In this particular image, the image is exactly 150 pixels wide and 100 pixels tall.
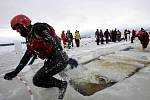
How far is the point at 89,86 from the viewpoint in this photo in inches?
195

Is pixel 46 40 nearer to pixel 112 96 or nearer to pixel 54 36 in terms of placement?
pixel 54 36

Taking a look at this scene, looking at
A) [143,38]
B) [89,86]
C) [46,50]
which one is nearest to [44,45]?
[46,50]

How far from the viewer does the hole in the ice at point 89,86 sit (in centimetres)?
466

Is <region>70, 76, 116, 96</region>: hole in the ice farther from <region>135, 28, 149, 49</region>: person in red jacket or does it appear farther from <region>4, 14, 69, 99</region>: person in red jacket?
<region>135, 28, 149, 49</region>: person in red jacket

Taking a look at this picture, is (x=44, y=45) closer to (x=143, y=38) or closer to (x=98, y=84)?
(x=98, y=84)

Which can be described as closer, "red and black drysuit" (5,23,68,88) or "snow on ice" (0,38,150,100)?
"red and black drysuit" (5,23,68,88)

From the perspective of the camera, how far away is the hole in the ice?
466cm

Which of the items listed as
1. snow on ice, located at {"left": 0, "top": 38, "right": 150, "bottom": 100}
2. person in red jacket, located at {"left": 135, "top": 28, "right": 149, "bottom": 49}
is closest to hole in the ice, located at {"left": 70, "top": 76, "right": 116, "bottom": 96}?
snow on ice, located at {"left": 0, "top": 38, "right": 150, "bottom": 100}

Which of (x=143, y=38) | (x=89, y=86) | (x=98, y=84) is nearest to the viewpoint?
(x=89, y=86)

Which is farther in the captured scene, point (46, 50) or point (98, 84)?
point (98, 84)

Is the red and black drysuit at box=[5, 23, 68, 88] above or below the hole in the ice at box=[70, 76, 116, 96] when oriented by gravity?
above

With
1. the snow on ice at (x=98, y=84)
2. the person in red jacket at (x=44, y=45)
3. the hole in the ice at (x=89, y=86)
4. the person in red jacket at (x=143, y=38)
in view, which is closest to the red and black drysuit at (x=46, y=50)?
the person in red jacket at (x=44, y=45)

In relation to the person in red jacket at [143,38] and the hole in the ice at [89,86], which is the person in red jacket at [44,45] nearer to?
the hole in the ice at [89,86]

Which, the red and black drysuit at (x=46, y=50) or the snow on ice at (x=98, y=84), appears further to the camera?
the snow on ice at (x=98, y=84)
